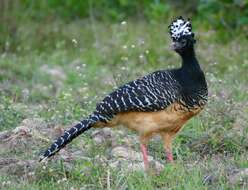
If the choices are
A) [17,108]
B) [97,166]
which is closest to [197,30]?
[17,108]

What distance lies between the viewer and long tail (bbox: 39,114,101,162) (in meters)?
6.98

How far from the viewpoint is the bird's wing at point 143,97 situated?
713cm

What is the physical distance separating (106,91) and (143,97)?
9.88ft

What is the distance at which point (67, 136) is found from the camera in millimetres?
7094

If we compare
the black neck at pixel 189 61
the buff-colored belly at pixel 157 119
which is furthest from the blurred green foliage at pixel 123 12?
the buff-colored belly at pixel 157 119

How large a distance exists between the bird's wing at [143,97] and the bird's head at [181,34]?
26cm

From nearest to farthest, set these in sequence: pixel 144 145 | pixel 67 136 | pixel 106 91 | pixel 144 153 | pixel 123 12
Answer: pixel 67 136, pixel 144 153, pixel 144 145, pixel 106 91, pixel 123 12

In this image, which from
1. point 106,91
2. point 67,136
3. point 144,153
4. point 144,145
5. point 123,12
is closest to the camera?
point 67,136

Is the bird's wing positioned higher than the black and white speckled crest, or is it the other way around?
the black and white speckled crest

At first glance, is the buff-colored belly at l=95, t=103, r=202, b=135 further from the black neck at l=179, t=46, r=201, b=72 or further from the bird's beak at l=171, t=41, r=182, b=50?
the bird's beak at l=171, t=41, r=182, b=50

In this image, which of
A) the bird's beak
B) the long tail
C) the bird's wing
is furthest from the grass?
the bird's beak

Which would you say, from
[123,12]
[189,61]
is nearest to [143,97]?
[189,61]

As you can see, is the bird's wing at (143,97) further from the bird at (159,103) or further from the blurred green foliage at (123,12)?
the blurred green foliage at (123,12)

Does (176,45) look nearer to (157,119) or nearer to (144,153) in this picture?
(157,119)
